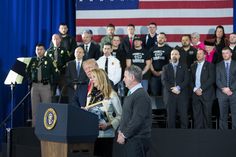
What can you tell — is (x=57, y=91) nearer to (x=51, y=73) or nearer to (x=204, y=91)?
(x=51, y=73)

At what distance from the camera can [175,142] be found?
809 cm

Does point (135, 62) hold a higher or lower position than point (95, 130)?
higher

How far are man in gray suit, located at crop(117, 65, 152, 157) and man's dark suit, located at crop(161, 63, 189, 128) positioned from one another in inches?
188

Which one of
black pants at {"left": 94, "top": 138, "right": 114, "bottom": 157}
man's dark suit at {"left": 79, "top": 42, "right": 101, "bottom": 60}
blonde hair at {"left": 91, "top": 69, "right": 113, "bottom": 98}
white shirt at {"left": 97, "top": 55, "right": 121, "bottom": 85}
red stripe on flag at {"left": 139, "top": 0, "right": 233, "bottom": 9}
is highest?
red stripe on flag at {"left": 139, "top": 0, "right": 233, "bottom": 9}

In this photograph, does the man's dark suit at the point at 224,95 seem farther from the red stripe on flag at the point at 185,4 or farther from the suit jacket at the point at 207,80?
the red stripe on flag at the point at 185,4

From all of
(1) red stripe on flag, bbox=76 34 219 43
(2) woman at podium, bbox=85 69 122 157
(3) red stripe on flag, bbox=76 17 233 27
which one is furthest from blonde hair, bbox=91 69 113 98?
(3) red stripe on flag, bbox=76 17 233 27

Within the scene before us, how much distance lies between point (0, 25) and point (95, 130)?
8.30 metres

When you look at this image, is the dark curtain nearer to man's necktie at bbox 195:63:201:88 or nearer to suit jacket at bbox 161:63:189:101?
suit jacket at bbox 161:63:189:101

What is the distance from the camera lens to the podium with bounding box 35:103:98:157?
4473 mm

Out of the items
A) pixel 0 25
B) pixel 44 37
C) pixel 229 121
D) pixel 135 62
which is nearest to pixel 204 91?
pixel 229 121

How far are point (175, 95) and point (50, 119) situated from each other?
18.1ft

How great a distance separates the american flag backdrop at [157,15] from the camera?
12000mm

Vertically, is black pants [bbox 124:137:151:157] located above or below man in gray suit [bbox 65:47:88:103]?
below

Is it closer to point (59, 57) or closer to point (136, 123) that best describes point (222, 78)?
point (59, 57)
